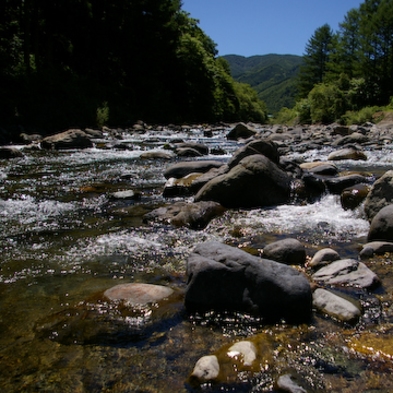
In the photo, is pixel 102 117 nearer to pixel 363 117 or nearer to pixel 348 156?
pixel 363 117

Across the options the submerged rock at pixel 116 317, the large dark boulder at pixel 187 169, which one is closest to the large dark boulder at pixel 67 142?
the large dark boulder at pixel 187 169

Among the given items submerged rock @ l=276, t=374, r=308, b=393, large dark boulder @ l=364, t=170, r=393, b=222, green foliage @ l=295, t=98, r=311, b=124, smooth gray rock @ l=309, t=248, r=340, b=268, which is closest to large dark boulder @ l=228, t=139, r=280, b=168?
large dark boulder @ l=364, t=170, r=393, b=222

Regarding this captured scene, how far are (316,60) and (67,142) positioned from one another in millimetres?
57304

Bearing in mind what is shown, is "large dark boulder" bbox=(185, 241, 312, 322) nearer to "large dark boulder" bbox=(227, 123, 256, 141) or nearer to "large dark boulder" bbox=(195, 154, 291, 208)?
"large dark boulder" bbox=(195, 154, 291, 208)

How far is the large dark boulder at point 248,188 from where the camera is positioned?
23.3ft

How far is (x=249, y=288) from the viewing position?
3.42 m

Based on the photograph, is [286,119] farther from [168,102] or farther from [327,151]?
[327,151]

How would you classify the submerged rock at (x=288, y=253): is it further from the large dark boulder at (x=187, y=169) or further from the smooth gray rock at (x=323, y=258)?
the large dark boulder at (x=187, y=169)

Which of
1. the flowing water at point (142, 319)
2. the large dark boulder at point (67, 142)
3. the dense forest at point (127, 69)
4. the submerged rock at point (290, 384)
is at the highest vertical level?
the dense forest at point (127, 69)

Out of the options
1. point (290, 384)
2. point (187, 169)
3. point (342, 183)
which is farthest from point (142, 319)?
point (187, 169)

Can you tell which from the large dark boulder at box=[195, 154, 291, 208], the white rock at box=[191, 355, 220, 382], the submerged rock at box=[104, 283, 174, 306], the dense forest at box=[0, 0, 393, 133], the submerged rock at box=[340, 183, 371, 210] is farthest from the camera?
the dense forest at box=[0, 0, 393, 133]

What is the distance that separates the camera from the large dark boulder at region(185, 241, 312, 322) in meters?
3.29

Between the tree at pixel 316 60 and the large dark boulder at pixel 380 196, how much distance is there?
60518mm

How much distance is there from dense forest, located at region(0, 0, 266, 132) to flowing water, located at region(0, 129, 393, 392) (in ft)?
63.8
